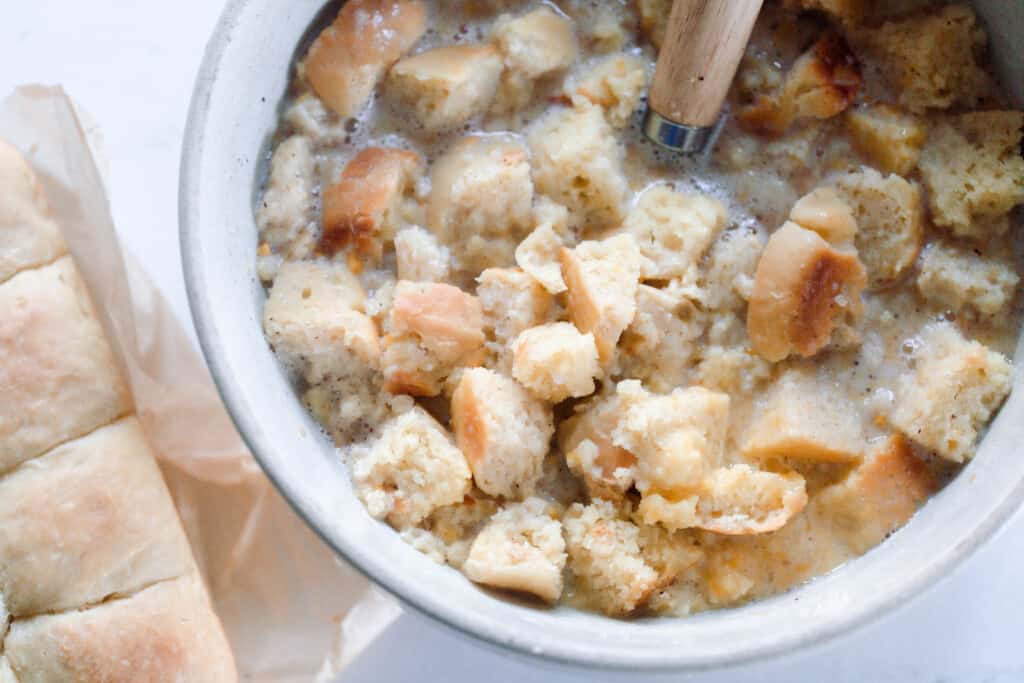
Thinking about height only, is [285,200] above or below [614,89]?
below

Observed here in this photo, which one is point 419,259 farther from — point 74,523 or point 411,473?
point 74,523

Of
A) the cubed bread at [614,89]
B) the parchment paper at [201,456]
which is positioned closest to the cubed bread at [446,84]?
the cubed bread at [614,89]

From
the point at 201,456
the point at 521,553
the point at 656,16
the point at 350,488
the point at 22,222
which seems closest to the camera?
the point at 521,553

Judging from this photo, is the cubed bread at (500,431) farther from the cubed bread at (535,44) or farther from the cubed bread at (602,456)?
the cubed bread at (535,44)

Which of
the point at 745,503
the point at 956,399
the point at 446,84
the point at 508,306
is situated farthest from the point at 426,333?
the point at 956,399

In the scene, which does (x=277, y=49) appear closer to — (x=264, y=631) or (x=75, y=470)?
(x=75, y=470)

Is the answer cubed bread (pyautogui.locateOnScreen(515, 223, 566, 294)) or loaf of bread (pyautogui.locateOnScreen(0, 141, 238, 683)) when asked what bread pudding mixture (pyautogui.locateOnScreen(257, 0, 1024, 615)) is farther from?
loaf of bread (pyautogui.locateOnScreen(0, 141, 238, 683))
